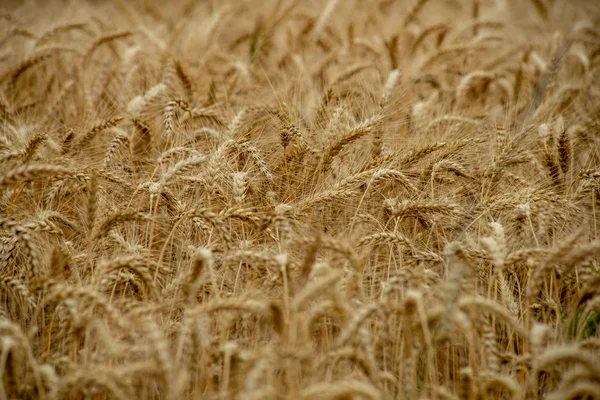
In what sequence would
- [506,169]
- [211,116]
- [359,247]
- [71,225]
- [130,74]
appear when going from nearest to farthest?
[359,247]
[71,225]
[506,169]
[211,116]
[130,74]

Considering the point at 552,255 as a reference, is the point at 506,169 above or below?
above

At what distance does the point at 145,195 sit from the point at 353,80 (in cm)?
172

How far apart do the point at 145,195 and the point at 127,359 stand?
97 cm

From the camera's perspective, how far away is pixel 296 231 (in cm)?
208

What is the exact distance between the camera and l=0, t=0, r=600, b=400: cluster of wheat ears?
61.5 inches

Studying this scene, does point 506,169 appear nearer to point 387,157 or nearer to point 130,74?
point 387,157

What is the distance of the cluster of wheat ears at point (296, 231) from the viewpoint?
5.12ft

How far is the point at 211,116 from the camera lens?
285 cm

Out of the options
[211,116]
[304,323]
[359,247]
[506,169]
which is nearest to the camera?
[304,323]

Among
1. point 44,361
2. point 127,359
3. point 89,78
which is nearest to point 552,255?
point 127,359

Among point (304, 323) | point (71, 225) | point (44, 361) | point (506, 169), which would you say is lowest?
point (44, 361)

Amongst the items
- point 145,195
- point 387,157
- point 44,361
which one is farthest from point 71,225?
point 387,157

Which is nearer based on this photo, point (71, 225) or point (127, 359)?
point (127, 359)

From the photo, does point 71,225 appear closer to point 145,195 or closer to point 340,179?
point 145,195
